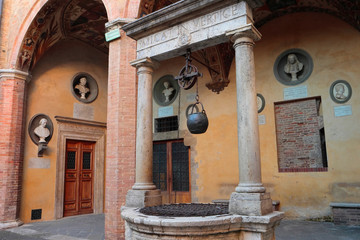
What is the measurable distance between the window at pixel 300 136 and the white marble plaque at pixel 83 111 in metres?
5.82

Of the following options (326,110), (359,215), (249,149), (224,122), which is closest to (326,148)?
(326,110)

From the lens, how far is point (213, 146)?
8.08 m

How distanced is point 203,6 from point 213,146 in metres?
4.46

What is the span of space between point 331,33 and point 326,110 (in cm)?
177

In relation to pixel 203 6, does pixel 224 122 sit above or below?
below

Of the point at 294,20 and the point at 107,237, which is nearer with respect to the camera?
the point at 107,237

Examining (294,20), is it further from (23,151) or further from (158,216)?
(23,151)

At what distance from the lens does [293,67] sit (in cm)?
719

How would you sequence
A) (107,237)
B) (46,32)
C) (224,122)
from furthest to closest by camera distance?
(46,32) → (224,122) → (107,237)

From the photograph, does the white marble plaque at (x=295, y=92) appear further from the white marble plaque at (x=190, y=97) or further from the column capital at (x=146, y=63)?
the column capital at (x=146, y=63)

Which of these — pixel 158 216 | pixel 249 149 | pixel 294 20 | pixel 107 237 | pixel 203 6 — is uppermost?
pixel 294 20

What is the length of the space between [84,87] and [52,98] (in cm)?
113

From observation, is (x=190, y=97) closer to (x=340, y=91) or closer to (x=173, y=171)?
(x=173, y=171)

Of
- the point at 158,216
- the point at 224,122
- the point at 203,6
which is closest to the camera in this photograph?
the point at 158,216
